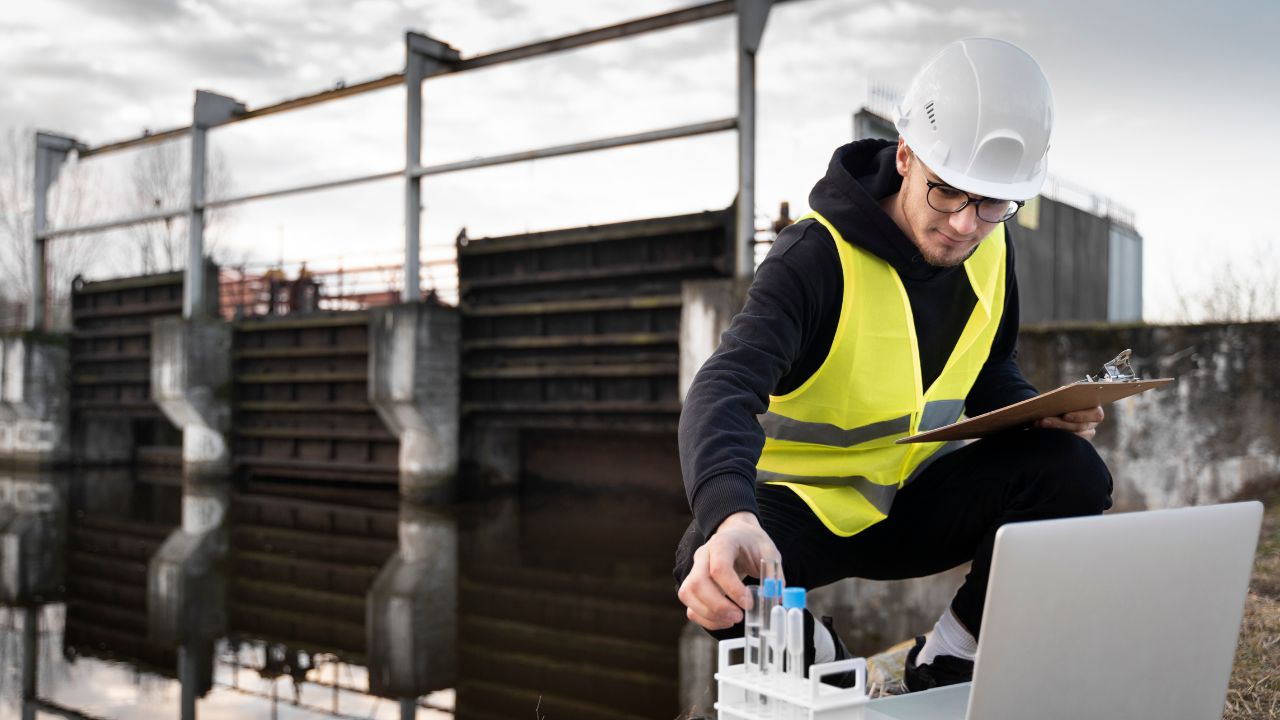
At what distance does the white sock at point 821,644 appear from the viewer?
5.54 ft

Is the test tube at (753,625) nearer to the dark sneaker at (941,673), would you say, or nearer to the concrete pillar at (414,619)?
the dark sneaker at (941,673)

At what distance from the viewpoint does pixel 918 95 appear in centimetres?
190

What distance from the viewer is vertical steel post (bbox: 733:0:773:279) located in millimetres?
8172

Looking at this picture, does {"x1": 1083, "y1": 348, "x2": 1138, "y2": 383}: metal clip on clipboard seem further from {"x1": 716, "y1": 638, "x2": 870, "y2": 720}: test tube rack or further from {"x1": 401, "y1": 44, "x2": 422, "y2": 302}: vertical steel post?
{"x1": 401, "y1": 44, "x2": 422, "y2": 302}: vertical steel post

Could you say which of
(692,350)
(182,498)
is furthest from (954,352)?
(182,498)

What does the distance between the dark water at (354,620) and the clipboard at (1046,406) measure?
1828 mm

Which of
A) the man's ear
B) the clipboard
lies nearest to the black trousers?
the clipboard

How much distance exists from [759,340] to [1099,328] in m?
4.64

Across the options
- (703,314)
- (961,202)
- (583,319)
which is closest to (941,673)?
(961,202)

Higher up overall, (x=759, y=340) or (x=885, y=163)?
(x=885, y=163)

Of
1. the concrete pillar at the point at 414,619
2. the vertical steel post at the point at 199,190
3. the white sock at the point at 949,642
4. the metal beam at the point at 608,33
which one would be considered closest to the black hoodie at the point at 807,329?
the white sock at the point at 949,642

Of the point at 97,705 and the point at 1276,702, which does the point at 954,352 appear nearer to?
the point at 1276,702

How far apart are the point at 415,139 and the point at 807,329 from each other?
31.2ft

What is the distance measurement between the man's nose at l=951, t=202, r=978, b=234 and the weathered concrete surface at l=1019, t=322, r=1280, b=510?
4098 mm
